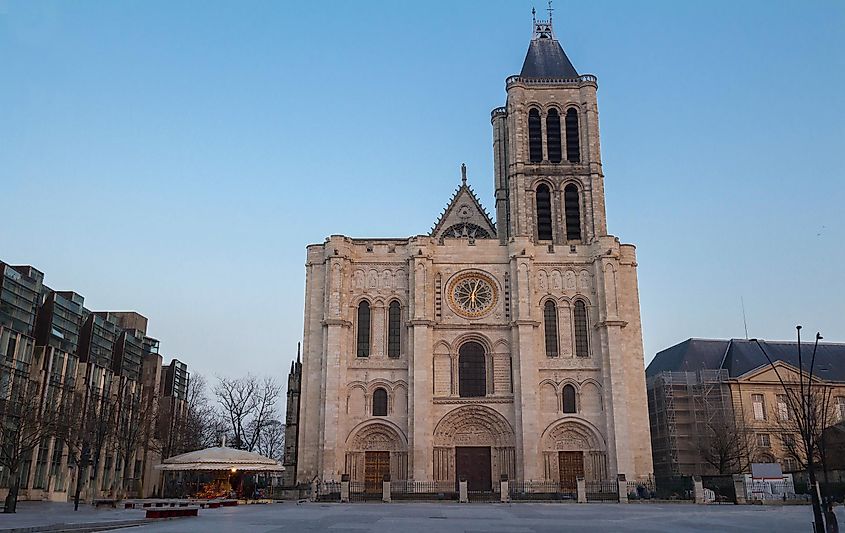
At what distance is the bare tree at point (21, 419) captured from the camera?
2667 cm

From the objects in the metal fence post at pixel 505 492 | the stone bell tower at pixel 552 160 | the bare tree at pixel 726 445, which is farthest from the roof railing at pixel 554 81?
the metal fence post at pixel 505 492

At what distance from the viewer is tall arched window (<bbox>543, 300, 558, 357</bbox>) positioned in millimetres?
43469

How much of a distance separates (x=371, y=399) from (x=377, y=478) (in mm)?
4287

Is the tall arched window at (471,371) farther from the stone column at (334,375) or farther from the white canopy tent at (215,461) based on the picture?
→ the white canopy tent at (215,461)

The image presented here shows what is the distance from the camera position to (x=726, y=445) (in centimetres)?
4509

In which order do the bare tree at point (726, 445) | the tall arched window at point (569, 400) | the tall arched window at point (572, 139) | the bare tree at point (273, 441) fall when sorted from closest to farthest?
the tall arched window at point (569, 400)
the bare tree at point (726, 445)
the tall arched window at point (572, 139)
the bare tree at point (273, 441)

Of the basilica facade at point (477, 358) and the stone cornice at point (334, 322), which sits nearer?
the basilica facade at point (477, 358)

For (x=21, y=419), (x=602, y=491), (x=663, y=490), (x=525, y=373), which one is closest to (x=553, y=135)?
(x=525, y=373)

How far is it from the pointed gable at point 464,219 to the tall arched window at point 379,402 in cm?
1293

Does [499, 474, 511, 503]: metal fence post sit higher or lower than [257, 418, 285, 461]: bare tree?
lower

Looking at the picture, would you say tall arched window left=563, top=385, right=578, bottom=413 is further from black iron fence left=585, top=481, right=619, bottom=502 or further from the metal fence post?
the metal fence post

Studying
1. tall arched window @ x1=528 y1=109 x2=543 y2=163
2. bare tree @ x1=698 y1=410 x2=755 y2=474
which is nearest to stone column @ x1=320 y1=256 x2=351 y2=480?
tall arched window @ x1=528 y1=109 x2=543 y2=163

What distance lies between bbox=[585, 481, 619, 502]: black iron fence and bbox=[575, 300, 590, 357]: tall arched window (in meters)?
7.13

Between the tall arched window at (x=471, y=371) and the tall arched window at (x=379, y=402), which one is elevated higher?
the tall arched window at (x=471, y=371)
